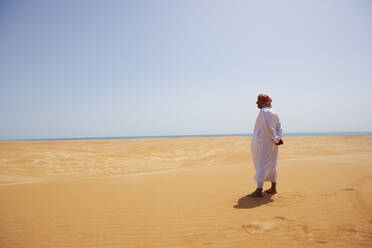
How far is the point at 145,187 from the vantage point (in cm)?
567

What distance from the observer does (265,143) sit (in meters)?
4.44

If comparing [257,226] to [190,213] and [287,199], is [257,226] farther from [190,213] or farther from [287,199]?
[287,199]

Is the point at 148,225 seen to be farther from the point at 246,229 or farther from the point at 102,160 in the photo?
the point at 102,160

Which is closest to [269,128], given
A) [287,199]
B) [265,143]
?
[265,143]

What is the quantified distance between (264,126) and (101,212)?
3639mm

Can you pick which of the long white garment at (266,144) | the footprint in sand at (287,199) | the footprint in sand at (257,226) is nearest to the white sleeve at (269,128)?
the long white garment at (266,144)

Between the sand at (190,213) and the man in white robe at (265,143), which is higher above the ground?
the man in white robe at (265,143)

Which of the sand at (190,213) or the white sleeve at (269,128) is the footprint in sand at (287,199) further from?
the white sleeve at (269,128)

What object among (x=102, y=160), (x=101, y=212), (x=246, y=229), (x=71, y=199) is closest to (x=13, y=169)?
(x=102, y=160)

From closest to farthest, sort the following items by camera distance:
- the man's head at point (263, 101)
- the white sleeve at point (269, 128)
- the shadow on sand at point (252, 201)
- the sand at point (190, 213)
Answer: the sand at point (190, 213)
the shadow on sand at point (252, 201)
the white sleeve at point (269, 128)
the man's head at point (263, 101)

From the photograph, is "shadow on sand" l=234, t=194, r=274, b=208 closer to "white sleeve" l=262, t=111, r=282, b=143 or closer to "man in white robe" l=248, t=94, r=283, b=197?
"man in white robe" l=248, t=94, r=283, b=197

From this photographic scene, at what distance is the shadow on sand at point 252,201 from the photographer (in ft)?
12.4

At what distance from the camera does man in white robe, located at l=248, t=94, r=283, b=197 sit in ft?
14.3

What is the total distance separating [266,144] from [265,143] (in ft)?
0.10
